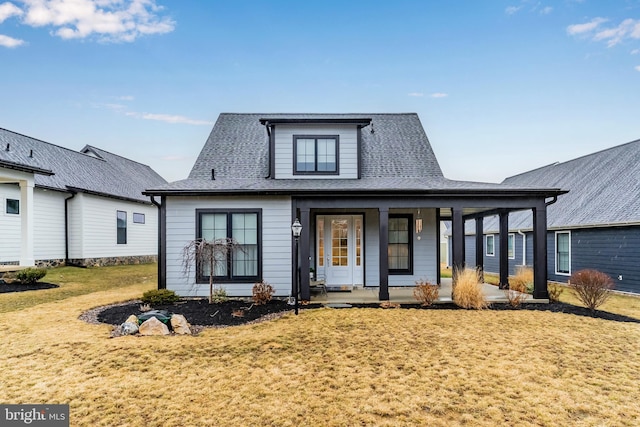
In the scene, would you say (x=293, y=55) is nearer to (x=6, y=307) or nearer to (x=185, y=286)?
(x=185, y=286)

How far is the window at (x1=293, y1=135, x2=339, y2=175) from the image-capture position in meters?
10.7

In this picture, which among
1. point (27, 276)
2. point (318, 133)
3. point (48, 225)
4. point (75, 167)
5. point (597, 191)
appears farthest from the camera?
point (75, 167)

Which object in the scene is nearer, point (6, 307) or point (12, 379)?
point (12, 379)

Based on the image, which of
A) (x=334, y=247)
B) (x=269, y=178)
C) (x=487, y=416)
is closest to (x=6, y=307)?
(x=269, y=178)

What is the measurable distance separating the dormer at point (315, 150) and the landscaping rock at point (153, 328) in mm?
5451

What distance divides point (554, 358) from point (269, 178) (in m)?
8.15

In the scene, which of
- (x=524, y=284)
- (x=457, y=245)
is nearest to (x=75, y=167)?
(x=457, y=245)

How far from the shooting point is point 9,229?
13.7 m

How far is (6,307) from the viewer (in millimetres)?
8500

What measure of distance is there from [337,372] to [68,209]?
17142mm

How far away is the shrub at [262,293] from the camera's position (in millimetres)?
8587

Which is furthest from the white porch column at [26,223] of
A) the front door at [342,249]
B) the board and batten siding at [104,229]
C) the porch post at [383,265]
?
the porch post at [383,265]

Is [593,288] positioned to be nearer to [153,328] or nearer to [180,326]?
[180,326]

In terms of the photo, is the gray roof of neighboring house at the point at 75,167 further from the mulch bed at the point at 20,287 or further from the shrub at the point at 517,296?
the shrub at the point at 517,296
